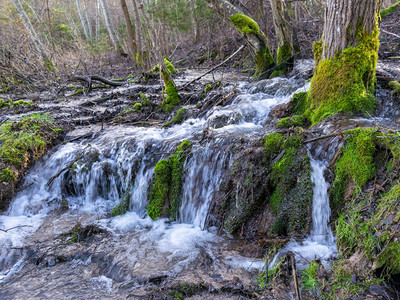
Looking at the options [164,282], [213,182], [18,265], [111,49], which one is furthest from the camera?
[111,49]

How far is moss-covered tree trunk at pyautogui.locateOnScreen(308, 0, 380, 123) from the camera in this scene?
435cm

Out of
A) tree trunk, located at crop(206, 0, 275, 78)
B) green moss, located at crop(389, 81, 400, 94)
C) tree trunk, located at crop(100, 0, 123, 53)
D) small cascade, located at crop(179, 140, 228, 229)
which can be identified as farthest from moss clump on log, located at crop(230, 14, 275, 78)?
tree trunk, located at crop(100, 0, 123, 53)

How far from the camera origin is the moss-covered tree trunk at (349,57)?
435 cm

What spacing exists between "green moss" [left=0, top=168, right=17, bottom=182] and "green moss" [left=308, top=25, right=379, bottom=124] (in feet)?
19.5

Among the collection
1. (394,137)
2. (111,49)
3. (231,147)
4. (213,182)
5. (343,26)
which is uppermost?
(111,49)

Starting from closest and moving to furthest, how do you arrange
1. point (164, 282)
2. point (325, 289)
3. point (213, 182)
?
point (325, 289)
point (164, 282)
point (213, 182)

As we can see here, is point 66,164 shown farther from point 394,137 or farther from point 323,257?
point 394,137

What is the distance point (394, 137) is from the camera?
10.2 feet

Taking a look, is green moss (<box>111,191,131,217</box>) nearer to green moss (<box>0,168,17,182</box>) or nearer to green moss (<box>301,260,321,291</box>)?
green moss (<box>0,168,17,182</box>)

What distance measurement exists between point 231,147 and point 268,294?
2.37 meters

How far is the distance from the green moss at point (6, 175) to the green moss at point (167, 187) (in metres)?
3.04

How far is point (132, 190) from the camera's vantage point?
5.53 m

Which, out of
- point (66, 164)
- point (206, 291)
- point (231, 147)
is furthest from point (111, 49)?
point (206, 291)

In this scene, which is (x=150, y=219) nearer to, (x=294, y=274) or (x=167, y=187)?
(x=167, y=187)
